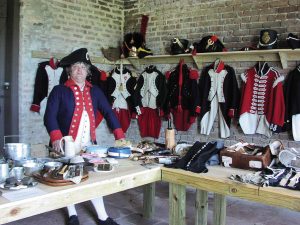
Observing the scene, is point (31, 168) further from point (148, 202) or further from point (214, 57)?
point (214, 57)

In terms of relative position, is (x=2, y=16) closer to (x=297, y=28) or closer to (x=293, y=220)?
(x=297, y=28)

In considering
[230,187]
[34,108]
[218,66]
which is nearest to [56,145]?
[230,187]

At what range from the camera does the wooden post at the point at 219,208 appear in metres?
3.08

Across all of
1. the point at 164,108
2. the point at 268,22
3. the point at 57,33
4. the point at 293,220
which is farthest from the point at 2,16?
the point at 293,220

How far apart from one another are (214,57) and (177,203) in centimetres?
317

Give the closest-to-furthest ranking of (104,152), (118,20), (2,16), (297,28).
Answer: (104,152), (297,28), (2,16), (118,20)

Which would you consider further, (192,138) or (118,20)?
(118,20)

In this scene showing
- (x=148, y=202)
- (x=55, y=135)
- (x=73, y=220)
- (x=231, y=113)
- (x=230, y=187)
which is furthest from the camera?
(x=231, y=113)

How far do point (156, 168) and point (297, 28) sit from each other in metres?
3.08

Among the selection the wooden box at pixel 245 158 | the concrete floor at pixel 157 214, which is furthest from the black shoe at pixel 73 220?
the wooden box at pixel 245 158

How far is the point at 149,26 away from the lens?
603 cm

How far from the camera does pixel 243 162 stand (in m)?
2.30

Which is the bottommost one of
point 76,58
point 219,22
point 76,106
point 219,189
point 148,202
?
point 148,202

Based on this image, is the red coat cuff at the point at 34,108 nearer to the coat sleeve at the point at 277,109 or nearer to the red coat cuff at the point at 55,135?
the red coat cuff at the point at 55,135
